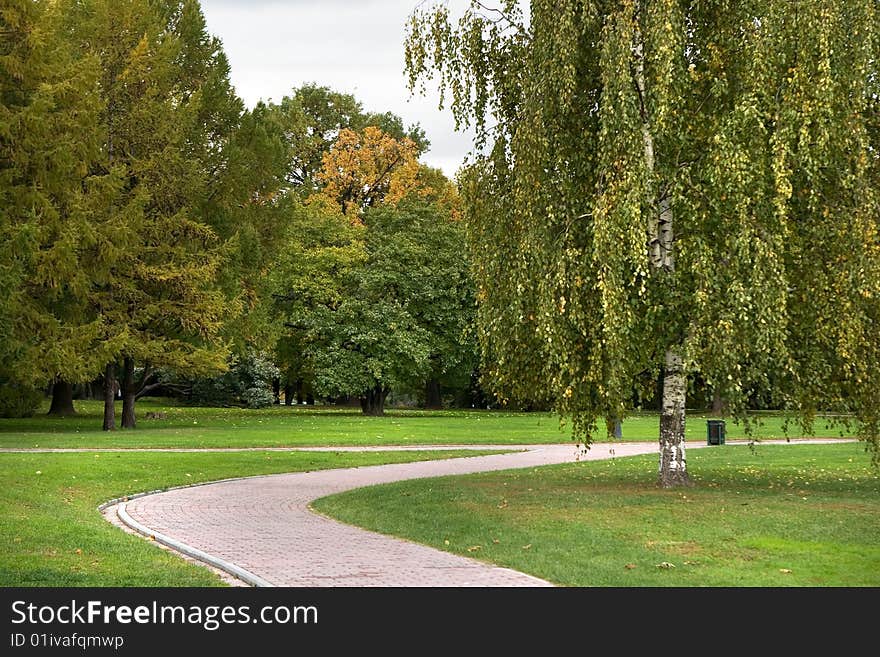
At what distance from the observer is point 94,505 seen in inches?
624

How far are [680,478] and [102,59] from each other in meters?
27.7

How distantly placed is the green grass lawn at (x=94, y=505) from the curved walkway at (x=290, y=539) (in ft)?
1.87

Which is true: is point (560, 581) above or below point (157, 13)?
below

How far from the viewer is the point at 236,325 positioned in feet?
125

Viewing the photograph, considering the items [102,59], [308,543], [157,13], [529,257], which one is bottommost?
[308,543]

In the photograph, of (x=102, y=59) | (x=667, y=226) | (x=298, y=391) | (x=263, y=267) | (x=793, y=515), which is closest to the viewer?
(x=793, y=515)

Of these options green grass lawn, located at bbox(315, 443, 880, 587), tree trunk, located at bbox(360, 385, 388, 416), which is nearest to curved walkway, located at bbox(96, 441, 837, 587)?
green grass lawn, located at bbox(315, 443, 880, 587)

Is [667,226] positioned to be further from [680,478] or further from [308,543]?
[308,543]

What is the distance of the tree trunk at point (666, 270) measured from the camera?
14844 millimetres

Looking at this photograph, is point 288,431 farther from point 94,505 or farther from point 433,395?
point 433,395

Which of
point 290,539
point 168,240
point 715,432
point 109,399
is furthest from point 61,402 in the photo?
point 290,539

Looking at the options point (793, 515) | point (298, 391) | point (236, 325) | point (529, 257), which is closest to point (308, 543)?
point (529, 257)

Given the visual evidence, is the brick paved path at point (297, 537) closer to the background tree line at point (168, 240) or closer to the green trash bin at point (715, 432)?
the green trash bin at point (715, 432)
